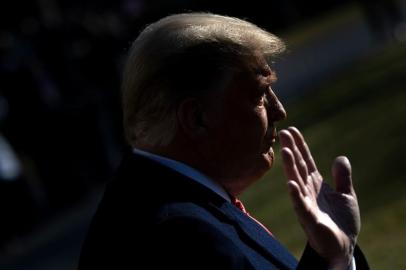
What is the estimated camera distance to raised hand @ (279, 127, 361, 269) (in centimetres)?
286

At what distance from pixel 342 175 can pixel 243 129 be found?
31 cm

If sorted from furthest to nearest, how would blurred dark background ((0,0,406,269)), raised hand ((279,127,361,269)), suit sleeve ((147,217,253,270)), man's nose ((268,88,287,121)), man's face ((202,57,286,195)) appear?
blurred dark background ((0,0,406,269)) < man's nose ((268,88,287,121)) < man's face ((202,57,286,195)) < raised hand ((279,127,361,269)) < suit sleeve ((147,217,253,270))

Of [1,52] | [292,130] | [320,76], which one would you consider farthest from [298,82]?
[292,130]

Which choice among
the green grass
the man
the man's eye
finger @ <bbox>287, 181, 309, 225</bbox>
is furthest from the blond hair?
the green grass

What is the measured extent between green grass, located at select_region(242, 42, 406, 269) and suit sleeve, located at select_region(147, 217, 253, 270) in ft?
15.4

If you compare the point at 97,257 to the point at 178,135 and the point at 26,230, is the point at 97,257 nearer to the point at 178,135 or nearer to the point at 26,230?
the point at 178,135

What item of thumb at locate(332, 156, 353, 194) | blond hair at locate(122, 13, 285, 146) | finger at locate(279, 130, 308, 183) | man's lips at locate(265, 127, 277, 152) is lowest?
thumb at locate(332, 156, 353, 194)

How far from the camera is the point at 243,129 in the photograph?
2992 mm

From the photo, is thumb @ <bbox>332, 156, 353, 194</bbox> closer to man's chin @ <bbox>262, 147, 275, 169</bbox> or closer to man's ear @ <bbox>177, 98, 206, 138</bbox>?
man's chin @ <bbox>262, 147, 275, 169</bbox>

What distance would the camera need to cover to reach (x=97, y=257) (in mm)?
2834

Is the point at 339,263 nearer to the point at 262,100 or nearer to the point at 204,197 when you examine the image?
the point at 204,197

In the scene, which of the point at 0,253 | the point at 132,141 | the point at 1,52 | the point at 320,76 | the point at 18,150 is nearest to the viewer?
the point at 132,141

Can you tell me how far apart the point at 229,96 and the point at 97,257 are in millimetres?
502

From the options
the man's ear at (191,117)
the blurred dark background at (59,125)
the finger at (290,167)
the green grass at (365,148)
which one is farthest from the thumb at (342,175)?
the blurred dark background at (59,125)
